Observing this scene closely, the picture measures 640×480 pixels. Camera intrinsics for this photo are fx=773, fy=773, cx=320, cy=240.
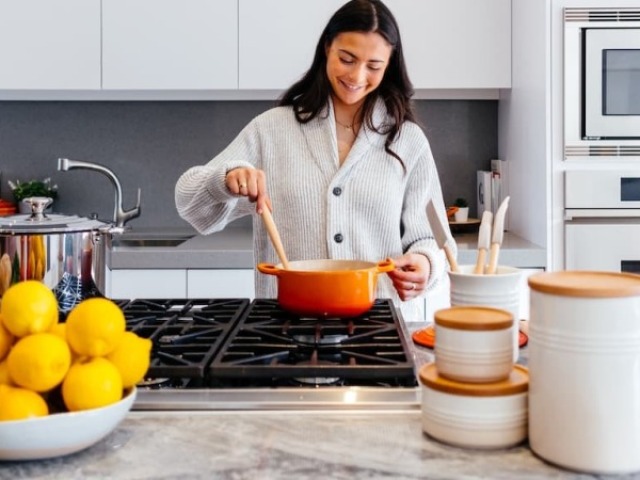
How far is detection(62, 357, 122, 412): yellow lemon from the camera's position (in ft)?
2.45

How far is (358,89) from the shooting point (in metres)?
1.65

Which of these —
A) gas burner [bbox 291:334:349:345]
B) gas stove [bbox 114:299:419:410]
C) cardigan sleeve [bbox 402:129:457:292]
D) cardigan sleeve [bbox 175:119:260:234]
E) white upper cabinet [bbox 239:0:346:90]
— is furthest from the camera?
white upper cabinet [bbox 239:0:346:90]

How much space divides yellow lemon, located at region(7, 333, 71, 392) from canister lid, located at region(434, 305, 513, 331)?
15.0 inches

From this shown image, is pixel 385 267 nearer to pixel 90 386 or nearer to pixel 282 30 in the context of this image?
pixel 90 386

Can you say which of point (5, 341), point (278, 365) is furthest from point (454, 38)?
point (5, 341)

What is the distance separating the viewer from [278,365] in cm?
96

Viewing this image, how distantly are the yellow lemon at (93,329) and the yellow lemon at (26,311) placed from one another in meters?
0.03

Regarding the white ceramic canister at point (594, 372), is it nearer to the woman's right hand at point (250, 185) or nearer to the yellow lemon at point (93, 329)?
the yellow lemon at point (93, 329)

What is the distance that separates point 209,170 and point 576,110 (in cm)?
125

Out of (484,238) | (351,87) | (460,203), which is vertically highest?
(351,87)

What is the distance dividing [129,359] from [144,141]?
2284mm

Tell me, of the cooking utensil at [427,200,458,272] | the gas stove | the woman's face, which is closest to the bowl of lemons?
the gas stove

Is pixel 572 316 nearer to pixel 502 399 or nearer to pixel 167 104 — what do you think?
pixel 502 399

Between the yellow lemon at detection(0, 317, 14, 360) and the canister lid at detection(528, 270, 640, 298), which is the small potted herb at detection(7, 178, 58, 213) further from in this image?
the canister lid at detection(528, 270, 640, 298)
